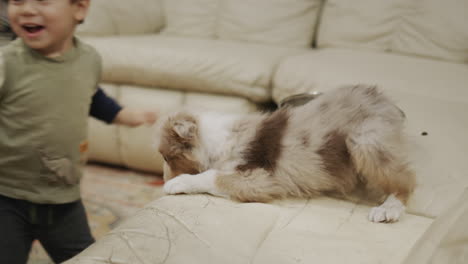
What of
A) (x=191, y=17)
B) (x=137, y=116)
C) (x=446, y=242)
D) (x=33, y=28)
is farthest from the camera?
(x=191, y=17)

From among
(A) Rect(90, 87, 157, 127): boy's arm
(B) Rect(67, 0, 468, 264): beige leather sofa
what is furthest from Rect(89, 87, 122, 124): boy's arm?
(B) Rect(67, 0, 468, 264): beige leather sofa

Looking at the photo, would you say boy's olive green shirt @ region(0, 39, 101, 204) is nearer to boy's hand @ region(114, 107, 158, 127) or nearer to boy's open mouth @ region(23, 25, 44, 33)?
boy's open mouth @ region(23, 25, 44, 33)

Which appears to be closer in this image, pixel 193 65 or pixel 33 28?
pixel 33 28

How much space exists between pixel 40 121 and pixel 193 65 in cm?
105

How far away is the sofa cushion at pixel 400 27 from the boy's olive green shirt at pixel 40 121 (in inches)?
58.7

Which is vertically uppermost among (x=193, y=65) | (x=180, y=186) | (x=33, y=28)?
(x=33, y=28)

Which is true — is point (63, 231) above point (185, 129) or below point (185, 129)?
below

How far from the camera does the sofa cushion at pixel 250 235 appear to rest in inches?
29.9

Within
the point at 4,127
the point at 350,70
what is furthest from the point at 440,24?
the point at 4,127

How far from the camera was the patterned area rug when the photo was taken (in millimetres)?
1813

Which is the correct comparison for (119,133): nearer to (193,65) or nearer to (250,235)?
(193,65)

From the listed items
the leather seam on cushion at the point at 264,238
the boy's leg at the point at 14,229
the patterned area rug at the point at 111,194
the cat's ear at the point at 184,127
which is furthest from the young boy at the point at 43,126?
the leather seam on cushion at the point at 264,238

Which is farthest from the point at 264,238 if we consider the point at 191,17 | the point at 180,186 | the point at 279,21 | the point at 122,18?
the point at 191,17

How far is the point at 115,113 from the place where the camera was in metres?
1.37
